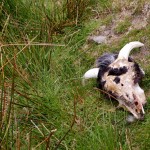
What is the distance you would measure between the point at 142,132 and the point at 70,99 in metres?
0.65

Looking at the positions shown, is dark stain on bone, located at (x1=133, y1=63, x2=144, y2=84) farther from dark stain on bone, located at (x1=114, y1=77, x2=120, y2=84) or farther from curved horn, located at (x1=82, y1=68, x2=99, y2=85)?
curved horn, located at (x1=82, y1=68, x2=99, y2=85)

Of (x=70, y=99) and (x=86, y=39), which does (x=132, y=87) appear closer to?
(x=70, y=99)

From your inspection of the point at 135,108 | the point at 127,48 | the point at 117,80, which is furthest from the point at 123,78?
the point at 127,48

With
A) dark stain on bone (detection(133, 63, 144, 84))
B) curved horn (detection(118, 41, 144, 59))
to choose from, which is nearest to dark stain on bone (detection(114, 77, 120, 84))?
dark stain on bone (detection(133, 63, 144, 84))

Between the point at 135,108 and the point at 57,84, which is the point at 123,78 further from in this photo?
the point at 57,84

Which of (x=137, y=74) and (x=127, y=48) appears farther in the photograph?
(x=127, y=48)

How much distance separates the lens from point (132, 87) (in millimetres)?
3035

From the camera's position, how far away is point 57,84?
341cm

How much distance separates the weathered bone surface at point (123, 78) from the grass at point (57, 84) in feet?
0.28

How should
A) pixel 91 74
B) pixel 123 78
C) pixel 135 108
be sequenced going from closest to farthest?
pixel 135 108 < pixel 123 78 < pixel 91 74

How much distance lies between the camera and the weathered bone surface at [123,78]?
9.74ft

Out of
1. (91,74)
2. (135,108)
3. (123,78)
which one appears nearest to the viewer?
(135,108)

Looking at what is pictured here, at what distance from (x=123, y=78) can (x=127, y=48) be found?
1.19 feet

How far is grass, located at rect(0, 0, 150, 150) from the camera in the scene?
262cm
